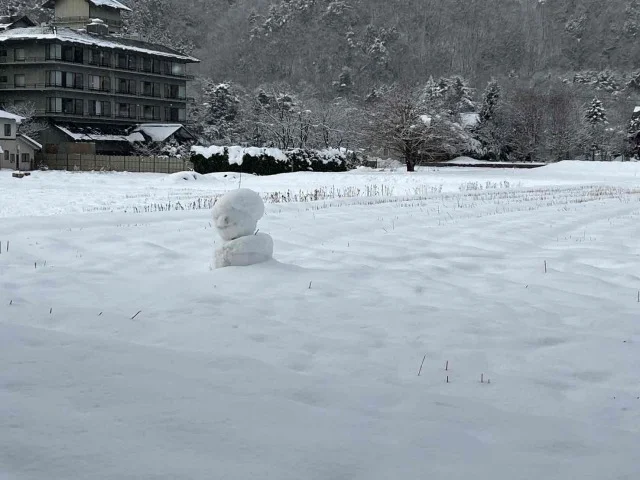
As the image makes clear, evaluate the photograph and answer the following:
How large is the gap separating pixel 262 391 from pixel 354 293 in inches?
151

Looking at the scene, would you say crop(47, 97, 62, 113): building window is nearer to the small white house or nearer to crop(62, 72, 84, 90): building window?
crop(62, 72, 84, 90): building window

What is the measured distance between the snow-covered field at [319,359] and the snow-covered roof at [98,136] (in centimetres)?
5882

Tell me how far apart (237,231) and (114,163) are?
54.4 metres

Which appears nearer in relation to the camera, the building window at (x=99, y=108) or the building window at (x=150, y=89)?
the building window at (x=99, y=108)

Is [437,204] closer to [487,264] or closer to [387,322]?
[487,264]

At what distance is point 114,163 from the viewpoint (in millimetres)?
62688

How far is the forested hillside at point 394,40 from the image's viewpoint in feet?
474

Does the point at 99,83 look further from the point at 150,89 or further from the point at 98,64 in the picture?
the point at 150,89

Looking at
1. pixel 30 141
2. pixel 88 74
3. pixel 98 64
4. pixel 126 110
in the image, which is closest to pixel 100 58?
pixel 98 64

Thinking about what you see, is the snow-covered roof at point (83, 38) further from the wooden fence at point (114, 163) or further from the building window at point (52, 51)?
the wooden fence at point (114, 163)

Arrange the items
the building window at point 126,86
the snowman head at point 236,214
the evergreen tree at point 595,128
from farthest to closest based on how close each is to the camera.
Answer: the evergreen tree at point 595,128 → the building window at point 126,86 → the snowman head at point 236,214

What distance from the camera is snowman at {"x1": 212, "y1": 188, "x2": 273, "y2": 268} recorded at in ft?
34.8

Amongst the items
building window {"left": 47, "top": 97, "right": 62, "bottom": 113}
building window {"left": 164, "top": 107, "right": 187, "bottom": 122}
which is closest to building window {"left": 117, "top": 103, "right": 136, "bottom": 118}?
building window {"left": 164, "top": 107, "right": 187, "bottom": 122}

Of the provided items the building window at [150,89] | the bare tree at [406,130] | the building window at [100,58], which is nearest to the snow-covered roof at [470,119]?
the bare tree at [406,130]
